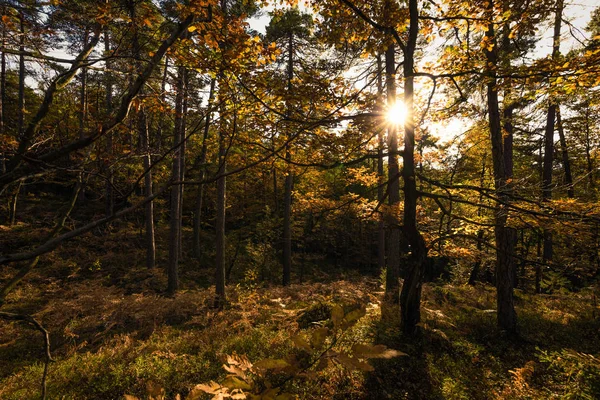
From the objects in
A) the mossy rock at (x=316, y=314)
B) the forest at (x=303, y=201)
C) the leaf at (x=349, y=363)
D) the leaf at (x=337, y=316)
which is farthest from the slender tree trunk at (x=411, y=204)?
the leaf at (x=349, y=363)

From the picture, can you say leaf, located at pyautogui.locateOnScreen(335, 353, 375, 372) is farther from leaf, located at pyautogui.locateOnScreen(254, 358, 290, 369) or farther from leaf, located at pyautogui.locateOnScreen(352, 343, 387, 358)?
leaf, located at pyautogui.locateOnScreen(254, 358, 290, 369)

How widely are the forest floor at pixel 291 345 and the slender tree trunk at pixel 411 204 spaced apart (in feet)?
1.90

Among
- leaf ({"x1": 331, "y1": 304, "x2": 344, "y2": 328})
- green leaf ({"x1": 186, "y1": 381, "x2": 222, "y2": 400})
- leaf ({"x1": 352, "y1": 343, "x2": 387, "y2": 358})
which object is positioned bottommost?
green leaf ({"x1": 186, "y1": 381, "x2": 222, "y2": 400})

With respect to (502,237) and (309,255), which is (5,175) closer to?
(502,237)

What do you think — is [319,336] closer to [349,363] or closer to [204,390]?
[349,363]

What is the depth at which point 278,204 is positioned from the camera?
979 inches

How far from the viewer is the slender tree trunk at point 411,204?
439 centimetres

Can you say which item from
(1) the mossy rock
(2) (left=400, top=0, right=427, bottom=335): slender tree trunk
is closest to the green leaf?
(2) (left=400, top=0, right=427, bottom=335): slender tree trunk

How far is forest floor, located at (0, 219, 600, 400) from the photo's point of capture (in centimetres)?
421

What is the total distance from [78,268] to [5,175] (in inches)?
617

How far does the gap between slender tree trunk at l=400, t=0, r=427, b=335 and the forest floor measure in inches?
22.9

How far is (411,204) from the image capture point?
488 centimetres

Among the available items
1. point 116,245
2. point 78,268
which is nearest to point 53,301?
point 78,268

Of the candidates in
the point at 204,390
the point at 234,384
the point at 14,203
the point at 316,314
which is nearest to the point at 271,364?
the point at 234,384
